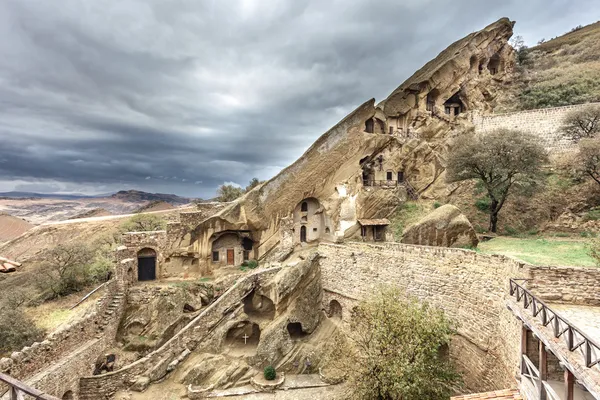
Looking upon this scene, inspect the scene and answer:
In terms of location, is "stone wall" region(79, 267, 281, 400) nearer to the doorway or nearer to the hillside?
the doorway

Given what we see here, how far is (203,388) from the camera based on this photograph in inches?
641

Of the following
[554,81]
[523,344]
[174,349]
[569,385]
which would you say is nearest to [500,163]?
[523,344]

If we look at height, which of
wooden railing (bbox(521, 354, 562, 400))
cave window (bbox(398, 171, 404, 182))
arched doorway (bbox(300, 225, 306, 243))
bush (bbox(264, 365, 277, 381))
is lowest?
bush (bbox(264, 365, 277, 381))

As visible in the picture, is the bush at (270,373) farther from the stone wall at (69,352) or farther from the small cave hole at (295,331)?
the stone wall at (69,352)

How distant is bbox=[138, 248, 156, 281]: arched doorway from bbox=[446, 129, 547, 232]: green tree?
23010 millimetres

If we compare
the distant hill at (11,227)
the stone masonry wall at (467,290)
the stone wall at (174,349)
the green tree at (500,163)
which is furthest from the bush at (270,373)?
the distant hill at (11,227)

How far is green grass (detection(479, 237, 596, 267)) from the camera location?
1182 cm

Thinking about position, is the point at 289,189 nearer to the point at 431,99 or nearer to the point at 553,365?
the point at 553,365

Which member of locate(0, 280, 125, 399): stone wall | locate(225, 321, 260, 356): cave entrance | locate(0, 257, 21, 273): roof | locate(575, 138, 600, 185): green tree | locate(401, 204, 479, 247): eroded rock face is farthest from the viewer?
locate(575, 138, 600, 185): green tree

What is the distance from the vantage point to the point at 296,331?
19922 millimetres

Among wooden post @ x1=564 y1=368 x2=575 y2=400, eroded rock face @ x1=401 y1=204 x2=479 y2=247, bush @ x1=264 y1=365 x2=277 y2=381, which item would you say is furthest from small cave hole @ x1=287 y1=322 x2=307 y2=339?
wooden post @ x1=564 y1=368 x2=575 y2=400

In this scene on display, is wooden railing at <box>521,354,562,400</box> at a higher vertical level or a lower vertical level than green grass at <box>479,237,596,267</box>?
lower

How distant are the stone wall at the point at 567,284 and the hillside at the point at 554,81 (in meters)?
30.3

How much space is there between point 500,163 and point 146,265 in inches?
1009
